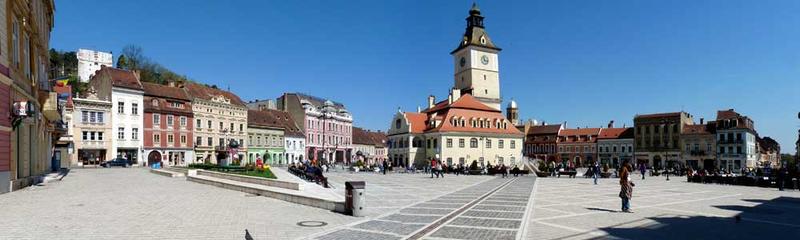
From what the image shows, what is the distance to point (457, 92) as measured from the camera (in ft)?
239

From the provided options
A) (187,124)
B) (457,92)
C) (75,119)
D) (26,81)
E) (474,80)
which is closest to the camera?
(26,81)

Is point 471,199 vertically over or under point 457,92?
under

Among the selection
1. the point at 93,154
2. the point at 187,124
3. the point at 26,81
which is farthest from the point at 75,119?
the point at 26,81

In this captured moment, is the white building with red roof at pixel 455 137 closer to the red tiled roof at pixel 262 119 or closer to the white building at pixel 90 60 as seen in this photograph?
the red tiled roof at pixel 262 119

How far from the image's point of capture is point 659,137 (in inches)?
3312

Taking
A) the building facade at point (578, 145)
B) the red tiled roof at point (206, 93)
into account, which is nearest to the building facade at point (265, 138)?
the red tiled roof at point (206, 93)

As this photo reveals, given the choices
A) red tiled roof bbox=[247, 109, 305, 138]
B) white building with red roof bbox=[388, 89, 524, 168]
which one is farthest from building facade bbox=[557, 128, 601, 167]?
red tiled roof bbox=[247, 109, 305, 138]

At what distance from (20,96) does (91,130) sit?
37431 mm

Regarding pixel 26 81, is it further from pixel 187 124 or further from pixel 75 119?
pixel 187 124

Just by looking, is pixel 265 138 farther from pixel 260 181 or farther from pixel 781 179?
pixel 781 179

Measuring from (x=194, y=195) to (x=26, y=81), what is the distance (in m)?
12.0

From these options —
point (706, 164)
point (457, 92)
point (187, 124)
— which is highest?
point (457, 92)

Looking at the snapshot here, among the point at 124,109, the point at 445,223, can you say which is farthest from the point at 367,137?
the point at 445,223

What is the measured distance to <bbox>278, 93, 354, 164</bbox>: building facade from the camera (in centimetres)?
8375
